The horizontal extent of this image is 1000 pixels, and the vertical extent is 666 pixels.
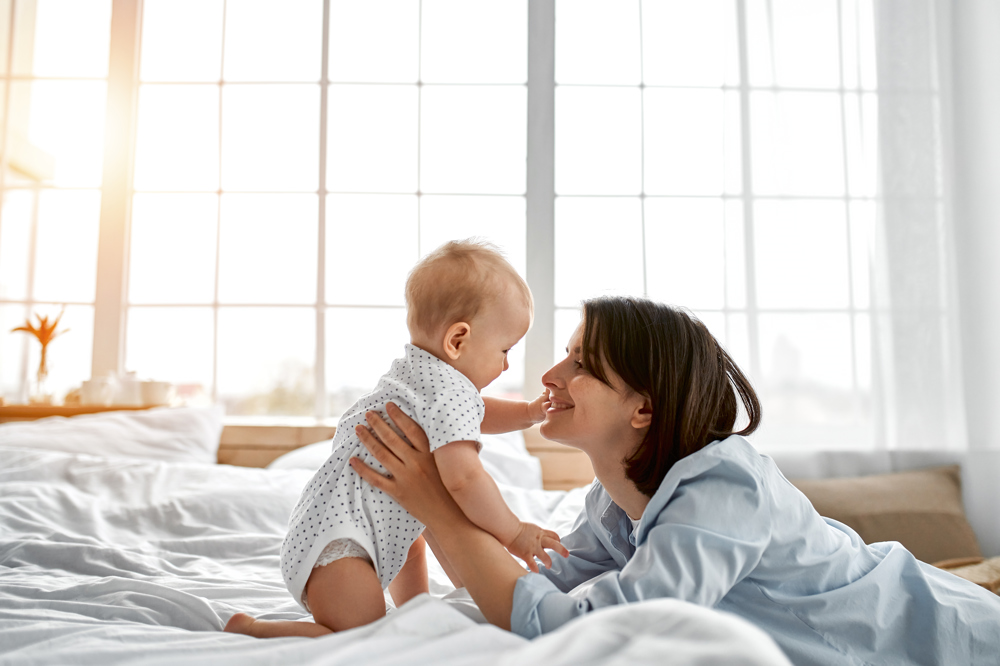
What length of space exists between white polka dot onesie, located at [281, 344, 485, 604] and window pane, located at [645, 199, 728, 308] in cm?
181

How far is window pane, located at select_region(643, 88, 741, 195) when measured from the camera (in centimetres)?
285

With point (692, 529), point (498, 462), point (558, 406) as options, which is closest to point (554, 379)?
point (558, 406)

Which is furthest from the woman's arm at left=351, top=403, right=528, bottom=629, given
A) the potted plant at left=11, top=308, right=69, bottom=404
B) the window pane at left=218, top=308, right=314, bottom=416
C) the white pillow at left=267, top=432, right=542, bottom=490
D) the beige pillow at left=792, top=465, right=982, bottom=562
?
the potted plant at left=11, top=308, right=69, bottom=404

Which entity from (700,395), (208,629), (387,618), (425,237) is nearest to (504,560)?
(387,618)

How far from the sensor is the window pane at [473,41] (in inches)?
122

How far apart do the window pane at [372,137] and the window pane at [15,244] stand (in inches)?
56.9

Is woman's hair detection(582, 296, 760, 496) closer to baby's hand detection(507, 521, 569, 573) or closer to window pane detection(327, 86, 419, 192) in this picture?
baby's hand detection(507, 521, 569, 573)

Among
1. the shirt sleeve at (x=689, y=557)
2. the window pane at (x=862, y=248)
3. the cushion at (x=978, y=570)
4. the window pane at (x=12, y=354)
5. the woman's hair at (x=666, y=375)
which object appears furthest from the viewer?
the window pane at (x=12, y=354)

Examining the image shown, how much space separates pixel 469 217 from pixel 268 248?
96 cm

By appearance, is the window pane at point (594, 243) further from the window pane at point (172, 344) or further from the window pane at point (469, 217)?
the window pane at point (172, 344)

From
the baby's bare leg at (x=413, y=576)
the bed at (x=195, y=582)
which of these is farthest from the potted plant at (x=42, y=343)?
the baby's bare leg at (x=413, y=576)

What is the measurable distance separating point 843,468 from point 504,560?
6.26 ft

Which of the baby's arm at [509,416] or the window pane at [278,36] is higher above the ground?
the window pane at [278,36]

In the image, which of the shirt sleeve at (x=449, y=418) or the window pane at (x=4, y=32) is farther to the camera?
the window pane at (x=4, y=32)
